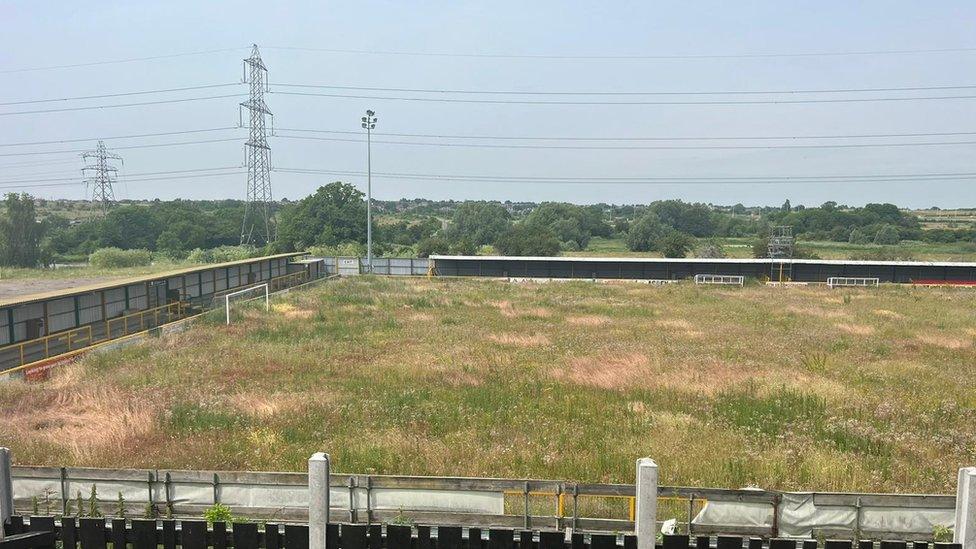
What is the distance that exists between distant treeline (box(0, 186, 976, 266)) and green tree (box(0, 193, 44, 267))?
109 millimetres

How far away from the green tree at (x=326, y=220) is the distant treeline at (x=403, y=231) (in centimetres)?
14

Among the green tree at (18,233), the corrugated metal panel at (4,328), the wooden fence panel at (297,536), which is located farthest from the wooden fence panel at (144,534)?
the green tree at (18,233)

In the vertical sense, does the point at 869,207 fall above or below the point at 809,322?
above

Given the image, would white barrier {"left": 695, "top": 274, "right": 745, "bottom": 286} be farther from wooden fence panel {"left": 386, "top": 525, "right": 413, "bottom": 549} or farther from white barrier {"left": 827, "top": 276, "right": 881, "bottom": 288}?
wooden fence panel {"left": 386, "top": 525, "right": 413, "bottom": 549}

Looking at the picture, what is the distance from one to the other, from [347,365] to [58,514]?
1335 cm

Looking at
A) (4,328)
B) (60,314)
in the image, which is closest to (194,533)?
(4,328)

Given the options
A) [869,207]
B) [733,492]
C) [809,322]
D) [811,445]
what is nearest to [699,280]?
[809,322]

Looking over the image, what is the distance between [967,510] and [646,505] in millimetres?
3439

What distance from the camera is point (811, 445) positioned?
46.2ft

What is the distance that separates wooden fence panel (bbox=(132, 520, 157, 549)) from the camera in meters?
7.13

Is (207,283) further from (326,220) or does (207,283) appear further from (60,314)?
(326,220)

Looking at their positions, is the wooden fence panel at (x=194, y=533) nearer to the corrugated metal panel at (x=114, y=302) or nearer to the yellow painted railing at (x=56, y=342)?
the yellow painted railing at (x=56, y=342)

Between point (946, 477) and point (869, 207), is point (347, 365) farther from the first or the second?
point (869, 207)

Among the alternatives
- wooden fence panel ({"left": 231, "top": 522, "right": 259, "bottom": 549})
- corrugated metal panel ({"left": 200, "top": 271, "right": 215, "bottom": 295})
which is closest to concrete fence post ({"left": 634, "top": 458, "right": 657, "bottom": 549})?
wooden fence panel ({"left": 231, "top": 522, "right": 259, "bottom": 549})
